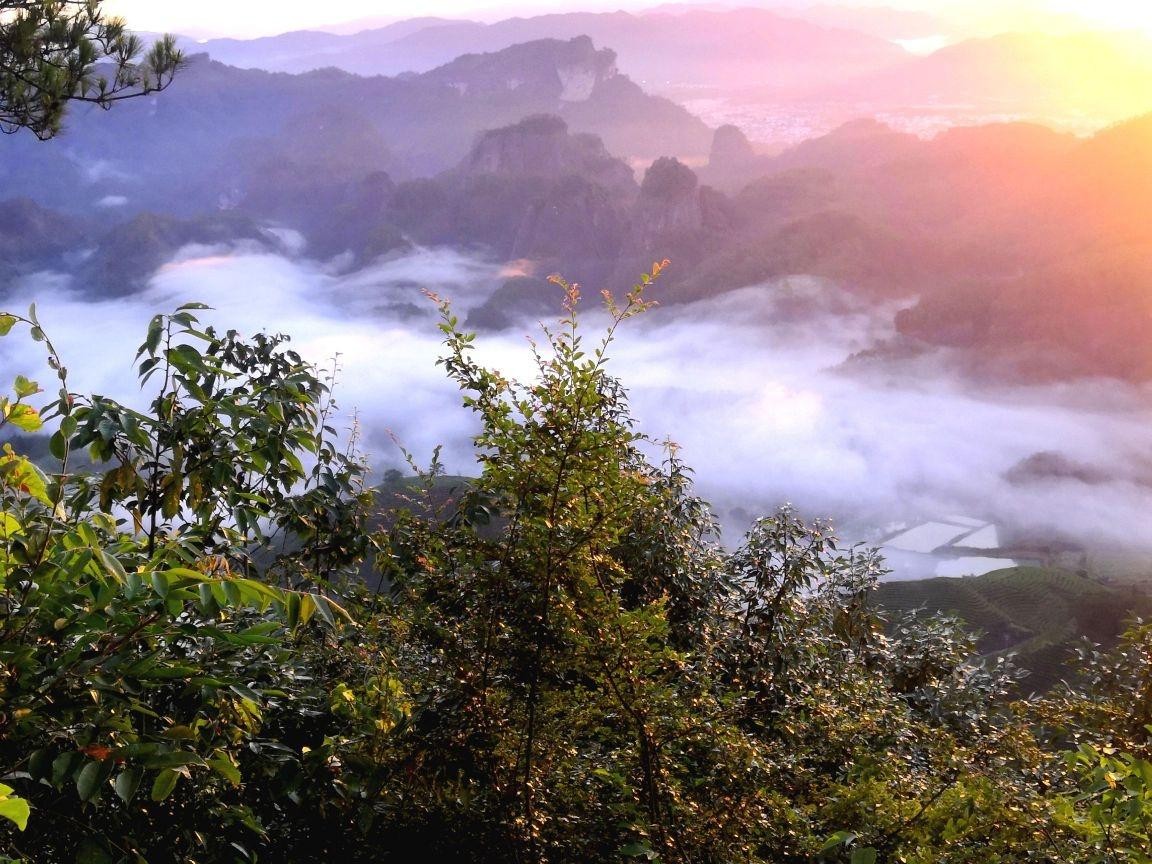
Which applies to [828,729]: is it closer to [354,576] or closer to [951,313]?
[354,576]

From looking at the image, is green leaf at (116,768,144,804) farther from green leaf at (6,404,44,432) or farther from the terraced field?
the terraced field

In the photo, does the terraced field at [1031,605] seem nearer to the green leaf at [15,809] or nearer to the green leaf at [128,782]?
the green leaf at [128,782]

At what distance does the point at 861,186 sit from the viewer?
127 metres

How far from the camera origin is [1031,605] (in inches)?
1346

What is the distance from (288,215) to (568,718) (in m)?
169

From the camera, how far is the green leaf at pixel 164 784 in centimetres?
148

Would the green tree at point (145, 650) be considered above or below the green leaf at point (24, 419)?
below

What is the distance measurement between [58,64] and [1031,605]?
37108mm

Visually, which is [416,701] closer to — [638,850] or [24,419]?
[638,850]

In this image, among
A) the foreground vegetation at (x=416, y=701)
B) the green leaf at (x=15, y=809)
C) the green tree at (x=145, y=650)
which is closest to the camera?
the green leaf at (x=15, y=809)

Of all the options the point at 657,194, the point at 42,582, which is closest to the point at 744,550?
the point at 42,582

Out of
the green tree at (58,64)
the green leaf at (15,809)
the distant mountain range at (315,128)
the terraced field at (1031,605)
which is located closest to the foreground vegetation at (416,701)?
the green leaf at (15,809)

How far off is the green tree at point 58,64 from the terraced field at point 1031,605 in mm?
22477

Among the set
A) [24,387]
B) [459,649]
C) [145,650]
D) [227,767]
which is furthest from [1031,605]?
[24,387]
